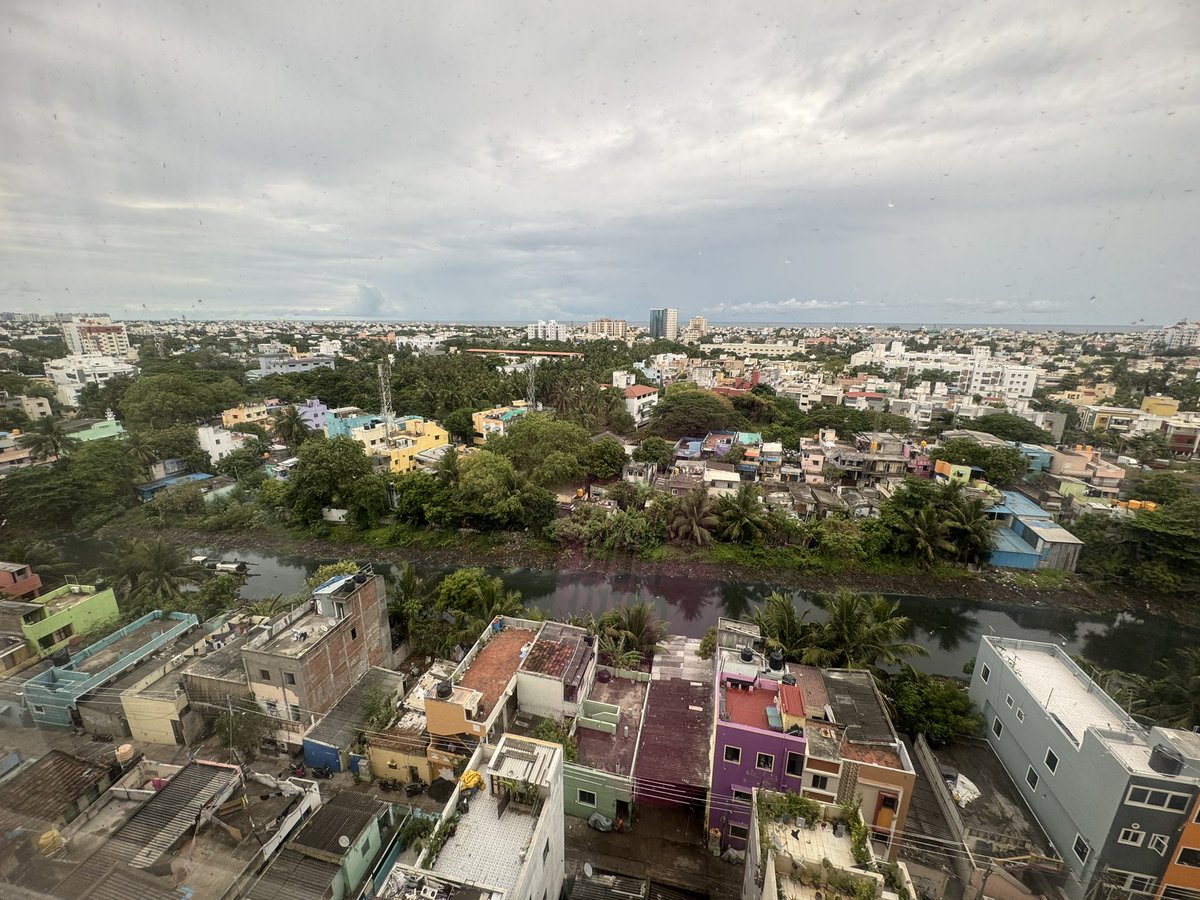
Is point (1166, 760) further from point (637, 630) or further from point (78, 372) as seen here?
point (78, 372)

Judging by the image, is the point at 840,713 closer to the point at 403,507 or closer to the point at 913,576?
the point at 913,576

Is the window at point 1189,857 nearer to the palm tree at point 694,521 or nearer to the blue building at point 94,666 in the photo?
the palm tree at point 694,521

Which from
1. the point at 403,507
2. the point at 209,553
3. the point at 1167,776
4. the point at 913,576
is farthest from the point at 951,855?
the point at 209,553

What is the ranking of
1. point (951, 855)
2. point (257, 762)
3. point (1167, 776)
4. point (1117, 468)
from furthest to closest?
point (1117, 468), point (257, 762), point (951, 855), point (1167, 776)

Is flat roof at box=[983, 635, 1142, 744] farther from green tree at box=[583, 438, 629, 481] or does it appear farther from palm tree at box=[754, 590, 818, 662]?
green tree at box=[583, 438, 629, 481]

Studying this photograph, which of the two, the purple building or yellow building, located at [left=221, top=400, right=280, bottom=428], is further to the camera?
yellow building, located at [left=221, top=400, right=280, bottom=428]

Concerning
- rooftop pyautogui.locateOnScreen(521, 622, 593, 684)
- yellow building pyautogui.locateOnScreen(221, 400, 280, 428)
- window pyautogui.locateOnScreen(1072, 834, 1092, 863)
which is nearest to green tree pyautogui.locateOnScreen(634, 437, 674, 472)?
rooftop pyautogui.locateOnScreen(521, 622, 593, 684)
